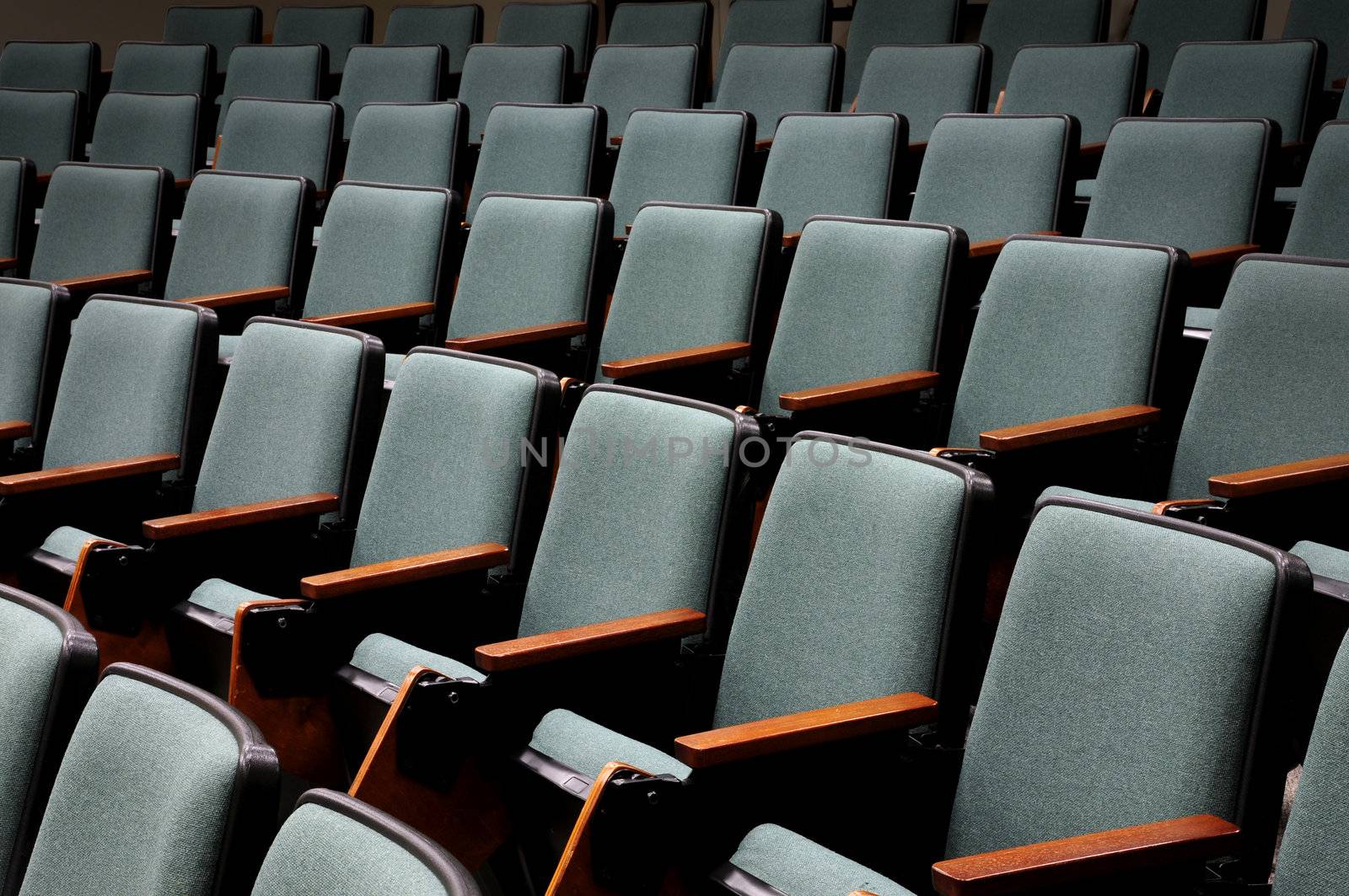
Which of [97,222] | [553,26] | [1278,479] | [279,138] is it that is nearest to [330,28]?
[553,26]

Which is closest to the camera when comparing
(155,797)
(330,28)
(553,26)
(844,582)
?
(155,797)

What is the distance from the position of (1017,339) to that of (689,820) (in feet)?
→ 0.74

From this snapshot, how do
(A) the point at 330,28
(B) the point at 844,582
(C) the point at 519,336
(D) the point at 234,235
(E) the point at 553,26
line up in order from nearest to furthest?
(B) the point at 844,582
(C) the point at 519,336
(D) the point at 234,235
(E) the point at 553,26
(A) the point at 330,28

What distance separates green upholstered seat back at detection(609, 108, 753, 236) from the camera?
64 centimetres

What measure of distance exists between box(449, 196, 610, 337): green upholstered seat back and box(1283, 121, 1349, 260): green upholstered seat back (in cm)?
26

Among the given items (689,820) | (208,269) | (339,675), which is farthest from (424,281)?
(689,820)

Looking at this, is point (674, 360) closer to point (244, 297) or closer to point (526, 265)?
point (526, 265)

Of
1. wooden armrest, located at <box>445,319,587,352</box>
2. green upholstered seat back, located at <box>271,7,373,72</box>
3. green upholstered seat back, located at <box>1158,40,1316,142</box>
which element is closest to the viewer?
wooden armrest, located at <box>445,319,587,352</box>

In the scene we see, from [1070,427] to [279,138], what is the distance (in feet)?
1.77

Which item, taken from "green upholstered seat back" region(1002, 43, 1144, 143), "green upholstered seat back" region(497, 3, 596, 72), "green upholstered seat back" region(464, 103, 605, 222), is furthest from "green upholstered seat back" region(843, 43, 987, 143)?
"green upholstered seat back" region(497, 3, 596, 72)

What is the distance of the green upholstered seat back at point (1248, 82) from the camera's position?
62 cm

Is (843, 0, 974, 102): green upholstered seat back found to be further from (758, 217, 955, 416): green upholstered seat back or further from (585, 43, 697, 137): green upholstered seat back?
(758, 217, 955, 416): green upholstered seat back

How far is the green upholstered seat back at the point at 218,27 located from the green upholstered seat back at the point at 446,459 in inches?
30.8

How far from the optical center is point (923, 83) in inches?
28.7
